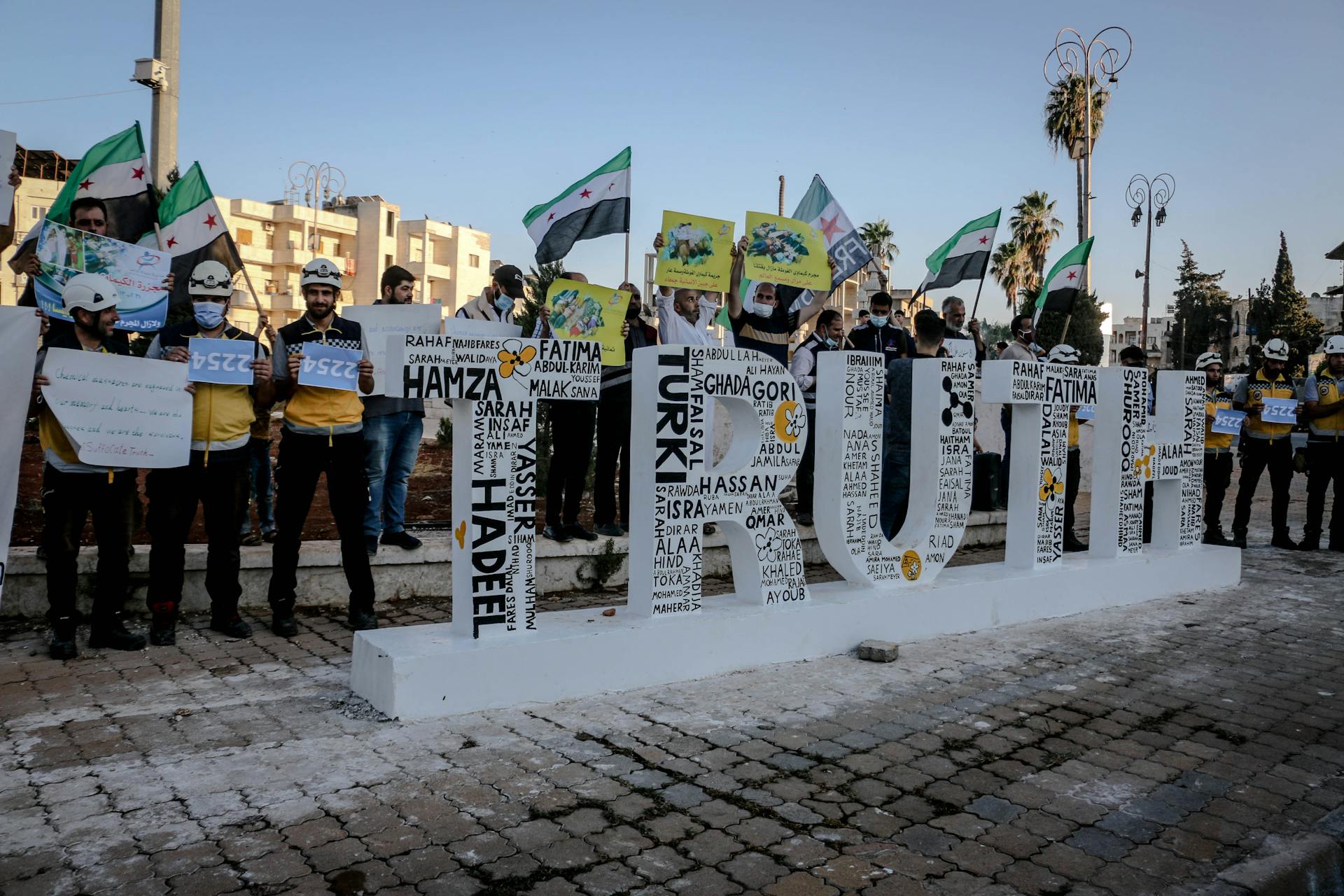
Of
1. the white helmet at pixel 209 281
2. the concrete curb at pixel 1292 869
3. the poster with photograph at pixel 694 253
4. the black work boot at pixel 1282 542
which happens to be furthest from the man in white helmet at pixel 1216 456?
the white helmet at pixel 209 281

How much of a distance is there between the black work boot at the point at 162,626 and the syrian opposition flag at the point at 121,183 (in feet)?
9.18

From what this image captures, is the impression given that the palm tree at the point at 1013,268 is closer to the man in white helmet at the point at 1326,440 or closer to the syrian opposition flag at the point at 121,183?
the man in white helmet at the point at 1326,440

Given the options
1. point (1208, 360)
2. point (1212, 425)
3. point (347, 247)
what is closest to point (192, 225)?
point (1208, 360)

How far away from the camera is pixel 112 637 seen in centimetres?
596

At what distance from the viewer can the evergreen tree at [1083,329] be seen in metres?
29.6

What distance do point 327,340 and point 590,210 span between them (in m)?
2.13

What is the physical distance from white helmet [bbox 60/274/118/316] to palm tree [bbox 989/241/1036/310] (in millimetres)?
42239

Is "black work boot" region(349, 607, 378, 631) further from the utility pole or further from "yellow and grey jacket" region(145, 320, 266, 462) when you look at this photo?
the utility pole

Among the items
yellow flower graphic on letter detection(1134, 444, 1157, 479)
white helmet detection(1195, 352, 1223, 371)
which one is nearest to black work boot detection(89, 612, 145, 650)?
yellow flower graphic on letter detection(1134, 444, 1157, 479)

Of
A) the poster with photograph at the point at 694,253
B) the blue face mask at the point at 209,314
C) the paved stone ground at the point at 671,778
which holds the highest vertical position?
the poster with photograph at the point at 694,253

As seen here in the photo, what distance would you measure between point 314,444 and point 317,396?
30 centimetres

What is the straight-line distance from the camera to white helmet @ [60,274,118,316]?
593 centimetres

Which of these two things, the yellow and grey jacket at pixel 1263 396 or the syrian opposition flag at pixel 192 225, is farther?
the yellow and grey jacket at pixel 1263 396

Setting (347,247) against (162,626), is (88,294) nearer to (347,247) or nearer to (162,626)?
(162,626)
